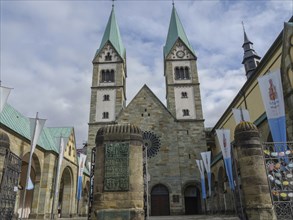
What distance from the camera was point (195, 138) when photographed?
103ft

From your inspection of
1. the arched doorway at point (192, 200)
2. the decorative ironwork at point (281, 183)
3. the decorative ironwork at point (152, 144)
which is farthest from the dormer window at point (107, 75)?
the decorative ironwork at point (281, 183)

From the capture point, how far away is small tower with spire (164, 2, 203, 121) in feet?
110

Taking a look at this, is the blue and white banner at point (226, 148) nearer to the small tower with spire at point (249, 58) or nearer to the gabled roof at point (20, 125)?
the gabled roof at point (20, 125)

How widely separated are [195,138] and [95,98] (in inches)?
550

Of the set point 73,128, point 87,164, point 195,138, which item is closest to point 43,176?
point 73,128

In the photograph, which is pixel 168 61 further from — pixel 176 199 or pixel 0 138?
pixel 0 138

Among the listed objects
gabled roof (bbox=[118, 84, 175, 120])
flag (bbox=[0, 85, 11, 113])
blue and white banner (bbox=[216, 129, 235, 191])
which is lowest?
blue and white banner (bbox=[216, 129, 235, 191])

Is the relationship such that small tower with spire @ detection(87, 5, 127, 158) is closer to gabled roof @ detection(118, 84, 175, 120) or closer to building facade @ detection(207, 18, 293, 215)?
gabled roof @ detection(118, 84, 175, 120)

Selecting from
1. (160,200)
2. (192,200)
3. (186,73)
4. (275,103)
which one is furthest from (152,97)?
(275,103)

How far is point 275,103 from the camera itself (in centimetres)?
1336

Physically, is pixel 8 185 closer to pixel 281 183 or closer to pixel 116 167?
pixel 116 167

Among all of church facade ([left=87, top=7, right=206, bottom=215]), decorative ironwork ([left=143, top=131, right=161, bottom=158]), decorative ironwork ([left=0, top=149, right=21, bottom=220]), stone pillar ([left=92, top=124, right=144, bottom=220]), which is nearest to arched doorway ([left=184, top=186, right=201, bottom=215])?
church facade ([left=87, top=7, right=206, bottom=215])

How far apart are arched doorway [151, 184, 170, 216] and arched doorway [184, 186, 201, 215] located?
90.6 inches

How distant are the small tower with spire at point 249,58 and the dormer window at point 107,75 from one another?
21862mm
